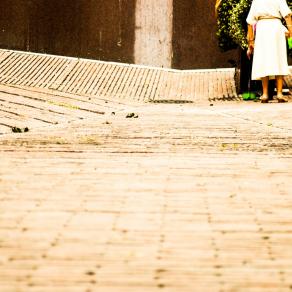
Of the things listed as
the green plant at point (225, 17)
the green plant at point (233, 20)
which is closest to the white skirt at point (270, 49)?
the green plant at point (233, 20)

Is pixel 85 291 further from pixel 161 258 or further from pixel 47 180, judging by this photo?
pixel 47 180

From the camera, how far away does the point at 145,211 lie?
2395 mm

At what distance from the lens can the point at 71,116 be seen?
628 centimetres

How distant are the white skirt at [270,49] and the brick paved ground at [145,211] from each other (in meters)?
3.51

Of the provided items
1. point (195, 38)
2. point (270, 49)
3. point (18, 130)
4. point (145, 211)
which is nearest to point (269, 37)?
point (270, 49)

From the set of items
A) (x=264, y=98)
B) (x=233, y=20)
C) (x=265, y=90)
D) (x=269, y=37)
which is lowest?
(x=264, y=98)

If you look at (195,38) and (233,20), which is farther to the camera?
(195,38)

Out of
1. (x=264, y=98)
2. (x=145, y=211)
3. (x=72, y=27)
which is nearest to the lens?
(x=145, y=211)

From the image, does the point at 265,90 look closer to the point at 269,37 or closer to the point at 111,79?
the point at 269,37

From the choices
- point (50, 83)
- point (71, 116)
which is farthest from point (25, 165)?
point (50, 83)

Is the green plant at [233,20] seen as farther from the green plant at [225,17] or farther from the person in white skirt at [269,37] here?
the person in white skirt at [269,37]

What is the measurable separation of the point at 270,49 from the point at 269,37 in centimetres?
16

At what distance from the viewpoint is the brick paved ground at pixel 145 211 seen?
172cm

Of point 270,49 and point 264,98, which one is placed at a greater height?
point 270,49
